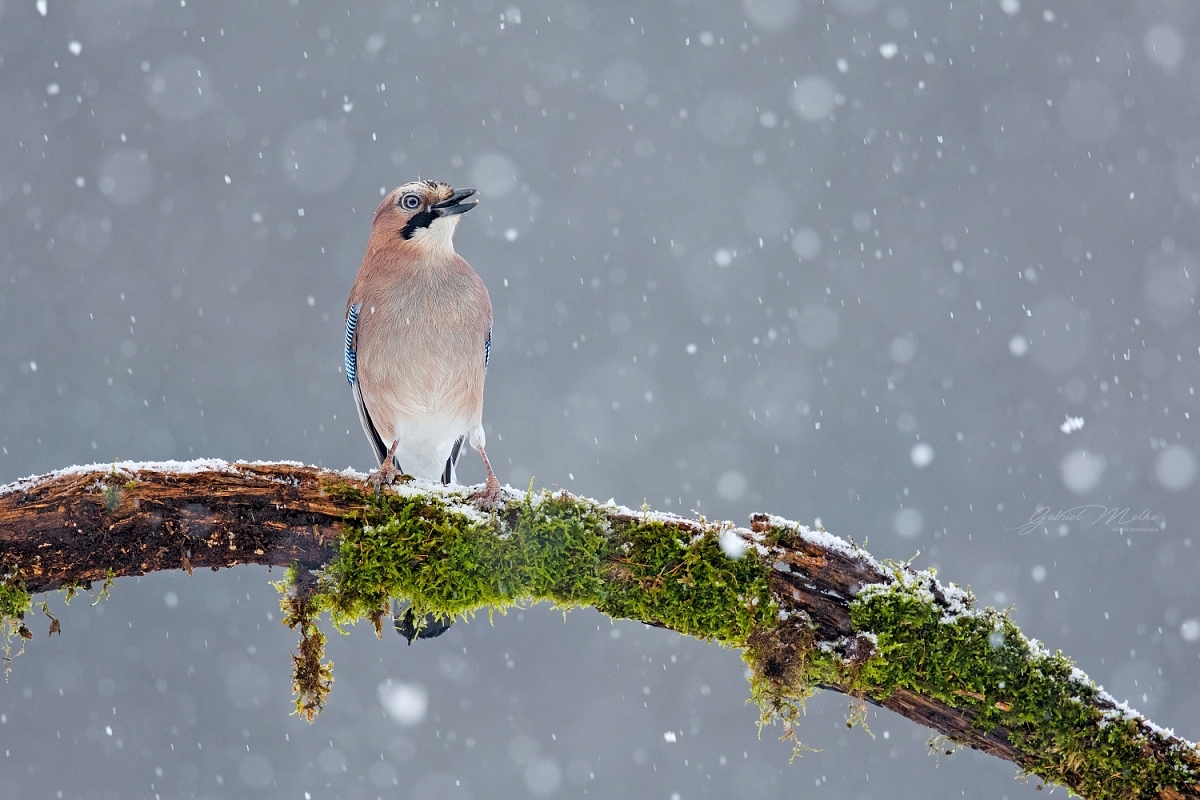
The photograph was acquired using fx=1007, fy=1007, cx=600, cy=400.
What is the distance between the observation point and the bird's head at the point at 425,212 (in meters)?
5.00

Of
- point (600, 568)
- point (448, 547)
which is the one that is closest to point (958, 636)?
point (600, 568)

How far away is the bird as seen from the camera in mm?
4891

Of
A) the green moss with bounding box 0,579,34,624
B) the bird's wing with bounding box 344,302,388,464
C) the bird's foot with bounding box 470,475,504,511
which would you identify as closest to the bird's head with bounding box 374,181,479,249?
the bird's wing with bounding box 344,302,388,464

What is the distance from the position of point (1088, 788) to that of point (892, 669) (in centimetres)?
69

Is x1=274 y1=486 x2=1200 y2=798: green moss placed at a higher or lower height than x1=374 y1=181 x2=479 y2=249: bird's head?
lower

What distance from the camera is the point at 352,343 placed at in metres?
5.34

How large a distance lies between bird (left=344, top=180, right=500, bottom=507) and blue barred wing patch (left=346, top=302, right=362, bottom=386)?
0.05 ft

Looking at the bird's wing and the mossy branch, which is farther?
the bird's wing

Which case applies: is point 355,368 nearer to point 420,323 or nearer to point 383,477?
point 420,323

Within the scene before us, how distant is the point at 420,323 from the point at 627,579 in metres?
2.09

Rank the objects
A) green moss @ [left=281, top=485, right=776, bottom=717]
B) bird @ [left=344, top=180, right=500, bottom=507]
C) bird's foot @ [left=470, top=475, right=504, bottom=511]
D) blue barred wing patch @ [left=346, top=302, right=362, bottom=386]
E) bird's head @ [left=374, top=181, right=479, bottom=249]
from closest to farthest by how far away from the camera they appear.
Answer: green moss @ [left=281, top=485, right=776, bottom=717]
bird's foot @ [left=470, top=475, right=504, bottom=511]
bird @ [left=344, top=180, right=500, bottom=507]
bird's head @ [left=374, top=181, right=479, bottom=249]
blue barred wing patch @ [left=346, top=302, right=362, bottom=386]

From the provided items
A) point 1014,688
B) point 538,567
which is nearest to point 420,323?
point 538,567

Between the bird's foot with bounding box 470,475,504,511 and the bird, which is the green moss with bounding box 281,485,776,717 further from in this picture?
the bird

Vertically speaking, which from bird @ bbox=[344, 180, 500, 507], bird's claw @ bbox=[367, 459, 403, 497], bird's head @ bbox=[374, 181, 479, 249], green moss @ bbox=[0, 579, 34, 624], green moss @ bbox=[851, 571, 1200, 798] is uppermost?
bird's head @ bbox=[374, 181, 479, 249]
